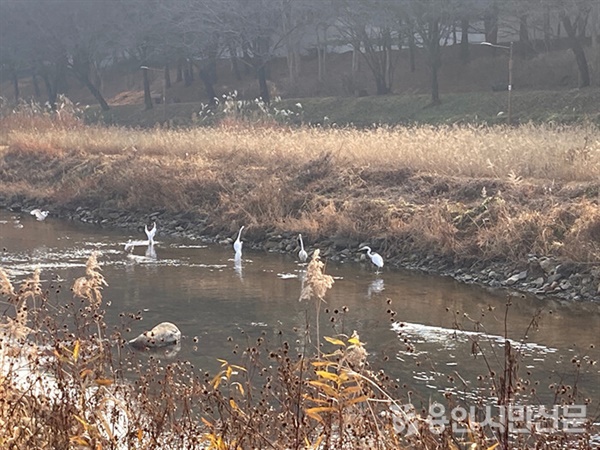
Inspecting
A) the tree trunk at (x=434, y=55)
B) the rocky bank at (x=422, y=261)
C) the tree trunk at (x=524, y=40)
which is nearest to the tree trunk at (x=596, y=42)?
the tree trunk at (x=524, y=40)

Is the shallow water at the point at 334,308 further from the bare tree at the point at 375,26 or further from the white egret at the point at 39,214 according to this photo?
the bare tree at the point at 375,26

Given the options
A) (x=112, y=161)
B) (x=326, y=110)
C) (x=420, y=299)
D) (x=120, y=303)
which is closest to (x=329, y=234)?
(x=420, y=299)

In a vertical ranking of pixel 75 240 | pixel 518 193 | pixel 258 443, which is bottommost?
pixel 75 240

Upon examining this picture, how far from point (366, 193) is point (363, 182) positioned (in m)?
0.62

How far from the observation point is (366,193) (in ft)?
67.5

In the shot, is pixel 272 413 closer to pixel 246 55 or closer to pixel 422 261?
pixel 422 261

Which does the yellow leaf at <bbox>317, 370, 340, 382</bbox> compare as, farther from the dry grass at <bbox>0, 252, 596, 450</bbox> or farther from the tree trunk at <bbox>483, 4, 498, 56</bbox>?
the tree trunk at <bbox>483, 4, 498, 56</bbox>

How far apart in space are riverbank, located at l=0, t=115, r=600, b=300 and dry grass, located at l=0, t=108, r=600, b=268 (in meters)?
0.04

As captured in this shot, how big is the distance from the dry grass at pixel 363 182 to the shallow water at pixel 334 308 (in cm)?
134

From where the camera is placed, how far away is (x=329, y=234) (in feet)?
63.5

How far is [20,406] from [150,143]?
74.8 feet

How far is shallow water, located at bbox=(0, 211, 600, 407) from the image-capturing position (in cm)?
1040

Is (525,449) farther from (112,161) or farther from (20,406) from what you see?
(112,161)

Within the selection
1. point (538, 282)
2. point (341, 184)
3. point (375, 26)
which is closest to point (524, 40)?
point (375, 26)
